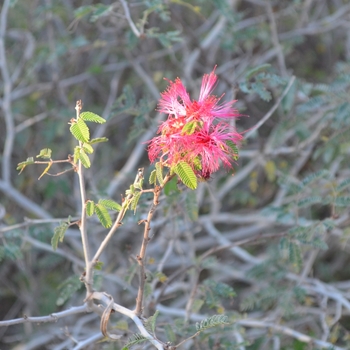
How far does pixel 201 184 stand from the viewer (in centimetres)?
236

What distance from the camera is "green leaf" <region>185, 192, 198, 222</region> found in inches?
76.6

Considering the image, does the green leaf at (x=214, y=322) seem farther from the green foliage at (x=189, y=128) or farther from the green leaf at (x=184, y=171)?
the green foliage at (x=189, y=128)

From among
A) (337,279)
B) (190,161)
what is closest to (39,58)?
(190,161)

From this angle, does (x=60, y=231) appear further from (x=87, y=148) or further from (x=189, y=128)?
(x=189, y=128)

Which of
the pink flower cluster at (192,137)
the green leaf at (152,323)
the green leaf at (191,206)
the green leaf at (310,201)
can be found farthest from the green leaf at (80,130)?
the green leaf at (310,201)

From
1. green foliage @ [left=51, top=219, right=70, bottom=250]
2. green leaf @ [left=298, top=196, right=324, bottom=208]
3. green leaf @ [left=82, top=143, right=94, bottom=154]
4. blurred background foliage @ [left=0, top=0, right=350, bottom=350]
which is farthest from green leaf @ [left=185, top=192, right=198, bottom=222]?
green leaf @ [left=82, top=143, right=94, bottom=154]

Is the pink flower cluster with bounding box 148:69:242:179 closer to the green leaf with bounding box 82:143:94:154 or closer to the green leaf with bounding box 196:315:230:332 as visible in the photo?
the green leaf with bounding box 82:143:94:154

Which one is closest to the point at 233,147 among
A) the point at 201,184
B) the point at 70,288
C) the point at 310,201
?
the point at 310,201

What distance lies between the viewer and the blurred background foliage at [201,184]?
2020mm

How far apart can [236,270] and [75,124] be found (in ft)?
5.82

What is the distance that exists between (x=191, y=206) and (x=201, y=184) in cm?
42

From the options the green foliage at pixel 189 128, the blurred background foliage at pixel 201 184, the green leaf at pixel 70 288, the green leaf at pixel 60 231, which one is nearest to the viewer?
the green foliage at pixel 189 128

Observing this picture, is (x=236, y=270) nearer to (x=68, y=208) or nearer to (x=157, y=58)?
(x=68, y=208)

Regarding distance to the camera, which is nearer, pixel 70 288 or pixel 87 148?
pixel 87 148
